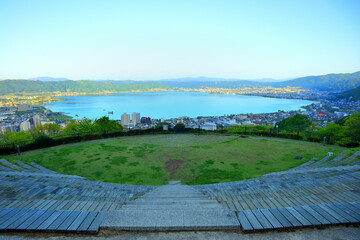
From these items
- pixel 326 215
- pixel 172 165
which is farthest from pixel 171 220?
pixel 172 165

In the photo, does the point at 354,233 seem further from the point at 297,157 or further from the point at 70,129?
the point at 70,129

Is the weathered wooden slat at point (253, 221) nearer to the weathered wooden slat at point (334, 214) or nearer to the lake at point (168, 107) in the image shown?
the weathered wooden slat at point (334, 214)

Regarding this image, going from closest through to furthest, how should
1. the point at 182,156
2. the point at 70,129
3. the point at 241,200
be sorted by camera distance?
the point at 241,200
the point at 182,156
the point at 70,129

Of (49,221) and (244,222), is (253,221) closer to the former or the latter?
(244,222)

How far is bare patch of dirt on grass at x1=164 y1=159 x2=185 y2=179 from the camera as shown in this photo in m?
9.09

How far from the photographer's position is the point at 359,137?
48.0 ft

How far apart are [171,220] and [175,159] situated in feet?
25.5

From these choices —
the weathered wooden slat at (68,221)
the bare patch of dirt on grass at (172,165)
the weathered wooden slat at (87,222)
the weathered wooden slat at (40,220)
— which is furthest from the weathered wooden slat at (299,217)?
the bare patch of dirt on grass at (172,165)

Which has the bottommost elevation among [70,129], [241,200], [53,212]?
[70,129]

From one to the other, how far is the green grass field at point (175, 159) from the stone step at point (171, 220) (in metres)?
4.68

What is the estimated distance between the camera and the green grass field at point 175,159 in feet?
28.1

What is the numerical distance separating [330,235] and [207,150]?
383 inches

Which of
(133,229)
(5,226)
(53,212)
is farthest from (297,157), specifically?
(5,226)

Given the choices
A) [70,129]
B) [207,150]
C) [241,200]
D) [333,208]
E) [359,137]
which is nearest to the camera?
[333,208]
